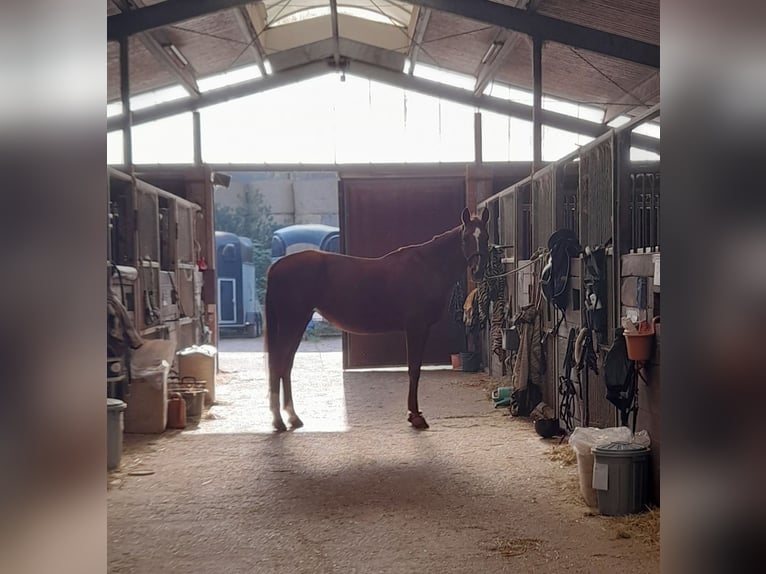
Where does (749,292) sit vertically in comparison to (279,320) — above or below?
above

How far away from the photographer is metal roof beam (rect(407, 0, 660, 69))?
654cm

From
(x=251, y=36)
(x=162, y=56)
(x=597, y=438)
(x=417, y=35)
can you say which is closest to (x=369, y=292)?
(x=597, y=438)

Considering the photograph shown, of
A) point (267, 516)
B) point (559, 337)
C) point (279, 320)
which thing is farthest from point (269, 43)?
point (267, 516)

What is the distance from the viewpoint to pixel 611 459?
308cm

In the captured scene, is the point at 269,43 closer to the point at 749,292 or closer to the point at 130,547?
the point at 130,547

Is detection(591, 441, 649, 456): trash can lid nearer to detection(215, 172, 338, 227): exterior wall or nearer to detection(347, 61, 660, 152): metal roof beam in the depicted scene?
detection(347, 61, 660, 152): metal roof beam

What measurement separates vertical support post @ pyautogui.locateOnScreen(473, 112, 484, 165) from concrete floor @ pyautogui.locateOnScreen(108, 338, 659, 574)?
4.31 m

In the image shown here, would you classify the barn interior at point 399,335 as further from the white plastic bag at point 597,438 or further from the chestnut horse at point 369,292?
the chestnut horse at point 369,292

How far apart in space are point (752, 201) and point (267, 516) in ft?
9.65

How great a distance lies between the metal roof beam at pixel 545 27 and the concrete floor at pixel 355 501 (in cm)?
354

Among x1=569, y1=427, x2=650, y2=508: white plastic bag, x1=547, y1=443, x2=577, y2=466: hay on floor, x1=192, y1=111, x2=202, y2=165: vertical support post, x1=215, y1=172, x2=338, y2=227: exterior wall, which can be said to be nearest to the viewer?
x1=569, y1=427, x2=650, y2=508: white plastic bag

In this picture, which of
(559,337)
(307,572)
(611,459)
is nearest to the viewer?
(307,572)

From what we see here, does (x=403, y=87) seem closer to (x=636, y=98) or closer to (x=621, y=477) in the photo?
(x=636, y=98)

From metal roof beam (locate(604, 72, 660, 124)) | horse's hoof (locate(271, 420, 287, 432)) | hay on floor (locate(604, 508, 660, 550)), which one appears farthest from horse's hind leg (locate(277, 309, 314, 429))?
metal roof beam (locate(604, 72, 660, 124))
